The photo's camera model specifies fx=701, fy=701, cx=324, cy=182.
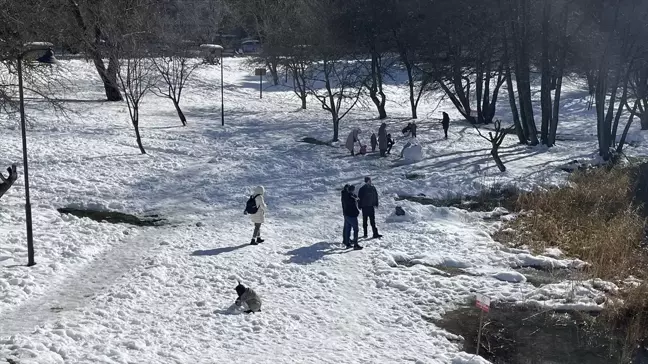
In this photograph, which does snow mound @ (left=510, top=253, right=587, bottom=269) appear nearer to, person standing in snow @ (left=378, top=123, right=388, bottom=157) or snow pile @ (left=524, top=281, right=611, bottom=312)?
snow pile @ (left=524, top=281, right=611, bottom=312)

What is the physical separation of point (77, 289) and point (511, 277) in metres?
8.45

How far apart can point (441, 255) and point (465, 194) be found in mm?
6528

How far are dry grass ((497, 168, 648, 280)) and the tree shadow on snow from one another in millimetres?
4405

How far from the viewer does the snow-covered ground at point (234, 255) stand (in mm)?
10781

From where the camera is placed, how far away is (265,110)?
37.8m

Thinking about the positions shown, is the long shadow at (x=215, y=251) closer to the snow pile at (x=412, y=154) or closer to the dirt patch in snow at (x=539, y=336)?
the dirt patch in snow at (x=539, y=336)

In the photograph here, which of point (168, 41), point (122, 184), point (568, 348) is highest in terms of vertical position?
point (168, 41)

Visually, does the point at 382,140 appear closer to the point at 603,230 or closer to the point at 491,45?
the point at 603,230

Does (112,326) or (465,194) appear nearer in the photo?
(112,326)

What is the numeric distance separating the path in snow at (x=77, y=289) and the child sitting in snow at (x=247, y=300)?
8.74 ft

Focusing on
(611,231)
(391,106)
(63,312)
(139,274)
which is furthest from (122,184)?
(391,106)

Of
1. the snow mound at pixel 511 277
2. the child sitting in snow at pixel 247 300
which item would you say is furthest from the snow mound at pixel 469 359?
the snow mound at pixel 511 277

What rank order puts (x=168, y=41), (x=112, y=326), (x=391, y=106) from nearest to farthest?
(x=112, y=326) < (x=168, y=41) < (x=391, y=106)

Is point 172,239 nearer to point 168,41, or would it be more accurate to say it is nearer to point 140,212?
point 140,212
